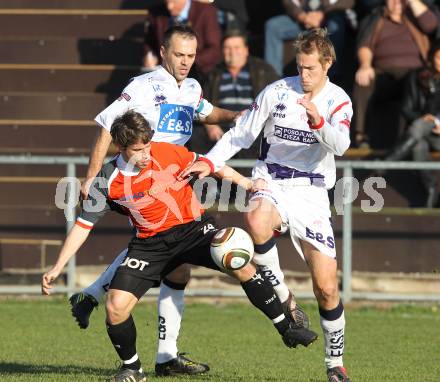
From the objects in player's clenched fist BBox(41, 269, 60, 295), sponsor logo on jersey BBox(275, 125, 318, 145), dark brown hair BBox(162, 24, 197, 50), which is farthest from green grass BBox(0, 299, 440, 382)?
dark brown hair BBox(162, 24, 197, 50)

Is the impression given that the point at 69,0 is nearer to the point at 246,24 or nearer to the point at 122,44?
the point at 122,44

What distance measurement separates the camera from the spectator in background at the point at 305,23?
1384 cm

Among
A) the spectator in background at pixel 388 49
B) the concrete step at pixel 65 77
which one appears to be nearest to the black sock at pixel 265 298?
the spectator in background at pixel 388 49

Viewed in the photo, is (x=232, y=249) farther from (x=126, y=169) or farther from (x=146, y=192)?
(x=126, y=169)

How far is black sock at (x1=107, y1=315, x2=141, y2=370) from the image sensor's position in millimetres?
7500

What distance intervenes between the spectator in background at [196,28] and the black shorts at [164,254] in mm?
6041

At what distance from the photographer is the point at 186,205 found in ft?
25.9

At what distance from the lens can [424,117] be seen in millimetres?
12609

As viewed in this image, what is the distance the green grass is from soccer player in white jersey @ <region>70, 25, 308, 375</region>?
0.28 meters

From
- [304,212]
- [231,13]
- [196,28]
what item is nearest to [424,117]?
[196,28]

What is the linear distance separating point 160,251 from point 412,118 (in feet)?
19.4

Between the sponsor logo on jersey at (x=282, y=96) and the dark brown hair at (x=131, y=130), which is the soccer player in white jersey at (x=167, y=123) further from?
the dark brown hair at (x=131, y=130)

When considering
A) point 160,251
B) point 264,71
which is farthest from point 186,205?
point 264,71

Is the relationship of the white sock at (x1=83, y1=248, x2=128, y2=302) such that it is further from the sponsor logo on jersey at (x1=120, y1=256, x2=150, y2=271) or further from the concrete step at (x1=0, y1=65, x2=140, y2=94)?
the concrete step at (x1=0, y1=65, x2=140, y2=94)
